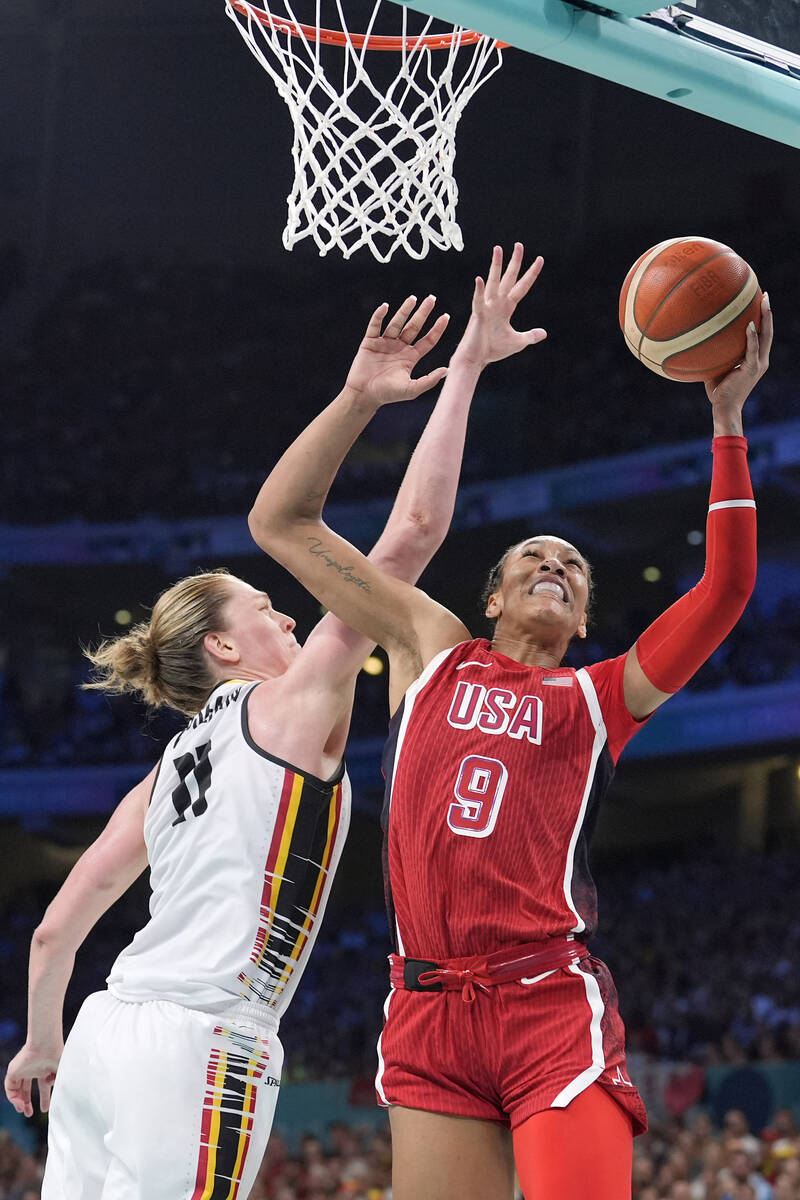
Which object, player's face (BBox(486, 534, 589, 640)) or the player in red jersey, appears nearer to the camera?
the player in red jersey

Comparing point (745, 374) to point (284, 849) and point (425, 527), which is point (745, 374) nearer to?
point (425, 527)

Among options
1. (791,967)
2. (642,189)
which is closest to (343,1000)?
(791,967)

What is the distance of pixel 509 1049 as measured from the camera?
2.71m

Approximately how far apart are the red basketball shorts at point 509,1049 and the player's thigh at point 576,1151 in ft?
0.14

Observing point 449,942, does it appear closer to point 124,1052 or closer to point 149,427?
point 124,1052

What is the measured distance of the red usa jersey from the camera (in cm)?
279

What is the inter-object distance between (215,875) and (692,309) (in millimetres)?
1703

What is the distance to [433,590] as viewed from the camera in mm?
19156

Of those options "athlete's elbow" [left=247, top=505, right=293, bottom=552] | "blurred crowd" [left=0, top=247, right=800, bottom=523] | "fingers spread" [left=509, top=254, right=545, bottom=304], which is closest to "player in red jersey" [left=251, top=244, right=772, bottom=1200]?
"athlete's elbow" [left=247, top=505, right=293, bottom=552]

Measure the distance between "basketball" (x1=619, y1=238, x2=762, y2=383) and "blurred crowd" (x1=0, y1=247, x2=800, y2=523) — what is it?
15328 millimetres

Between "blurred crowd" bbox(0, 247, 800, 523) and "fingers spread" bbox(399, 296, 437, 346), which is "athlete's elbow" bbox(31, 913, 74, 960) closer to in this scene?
"fingers spread" bbox(399, 296, 437, 346)

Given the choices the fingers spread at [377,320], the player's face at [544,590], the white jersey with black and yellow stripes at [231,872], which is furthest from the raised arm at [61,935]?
the fingers spread at [377,320]

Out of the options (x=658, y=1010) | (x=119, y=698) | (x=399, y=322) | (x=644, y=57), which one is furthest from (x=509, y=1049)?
(x=119, y=698)

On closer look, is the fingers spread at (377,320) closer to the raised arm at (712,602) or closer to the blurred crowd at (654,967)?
the raised arm at (712,602)
